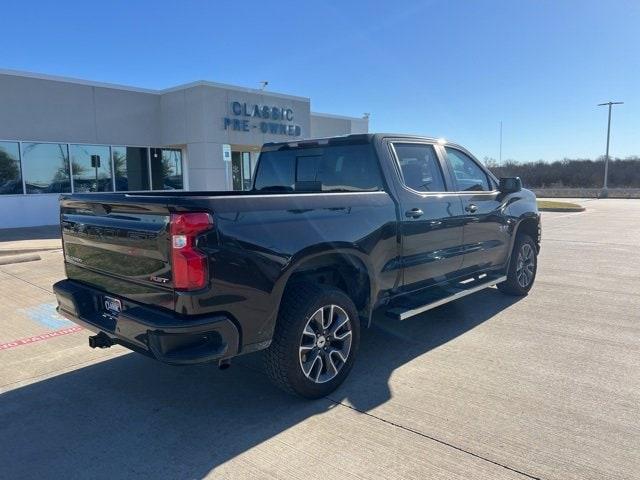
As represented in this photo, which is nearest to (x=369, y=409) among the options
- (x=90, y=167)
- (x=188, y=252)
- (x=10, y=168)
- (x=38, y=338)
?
(x=188, y=252)

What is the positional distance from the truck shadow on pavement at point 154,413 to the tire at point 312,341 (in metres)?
0.16

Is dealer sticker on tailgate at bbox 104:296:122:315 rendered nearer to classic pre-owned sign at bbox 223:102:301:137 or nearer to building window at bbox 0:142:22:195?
building window at bbox 0:142:22:195

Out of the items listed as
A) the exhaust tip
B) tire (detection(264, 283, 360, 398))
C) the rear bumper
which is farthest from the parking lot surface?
the rear bumper

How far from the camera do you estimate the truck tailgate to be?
3037 millimetres

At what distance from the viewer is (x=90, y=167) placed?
54.5ft

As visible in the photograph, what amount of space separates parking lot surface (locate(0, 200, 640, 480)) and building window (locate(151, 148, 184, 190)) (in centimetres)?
1369

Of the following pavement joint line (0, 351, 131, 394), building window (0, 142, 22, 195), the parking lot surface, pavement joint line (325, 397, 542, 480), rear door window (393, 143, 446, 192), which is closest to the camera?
pavement joint line (325, 397, 542, 480)

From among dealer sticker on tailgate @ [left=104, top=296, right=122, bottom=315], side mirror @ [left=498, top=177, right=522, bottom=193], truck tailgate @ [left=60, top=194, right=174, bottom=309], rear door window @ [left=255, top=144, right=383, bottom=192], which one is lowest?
dealer sticker on tailgate @ [left=104, top=296, right=122, bottom=315]

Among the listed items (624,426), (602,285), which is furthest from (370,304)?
(602,285)

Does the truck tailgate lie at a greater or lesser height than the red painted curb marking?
greater

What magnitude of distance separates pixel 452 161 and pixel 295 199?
257 cm

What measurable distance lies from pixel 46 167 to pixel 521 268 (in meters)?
14.8

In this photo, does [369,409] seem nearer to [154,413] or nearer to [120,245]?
[154,413]

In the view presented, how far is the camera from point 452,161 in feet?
17.7
